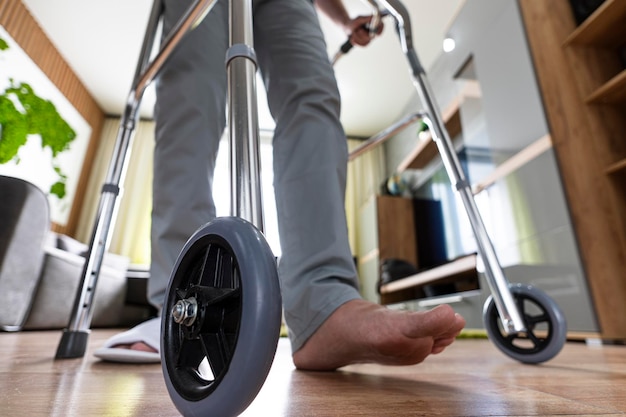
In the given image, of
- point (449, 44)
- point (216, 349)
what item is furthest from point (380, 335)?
point (449, 44)

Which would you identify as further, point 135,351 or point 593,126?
point 593,126

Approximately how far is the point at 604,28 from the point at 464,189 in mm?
1353

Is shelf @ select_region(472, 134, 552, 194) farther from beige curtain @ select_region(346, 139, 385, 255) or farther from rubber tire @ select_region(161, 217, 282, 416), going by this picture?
beige curtain @ select_region(346, 139, 385, 255)

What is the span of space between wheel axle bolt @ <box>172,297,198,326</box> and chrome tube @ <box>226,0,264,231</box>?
8cm

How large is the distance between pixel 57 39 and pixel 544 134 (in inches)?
163

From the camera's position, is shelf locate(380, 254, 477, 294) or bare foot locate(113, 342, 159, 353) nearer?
bare foot locate(113, 342, 159, 353)

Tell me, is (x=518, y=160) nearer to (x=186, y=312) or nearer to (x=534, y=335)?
(x=534, y=335)

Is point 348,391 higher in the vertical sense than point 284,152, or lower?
lower

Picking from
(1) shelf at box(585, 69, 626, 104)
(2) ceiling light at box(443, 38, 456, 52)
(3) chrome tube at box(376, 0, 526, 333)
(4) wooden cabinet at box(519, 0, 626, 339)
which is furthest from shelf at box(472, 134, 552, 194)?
(2) ceiling light at box(443, 38, 456, 52)

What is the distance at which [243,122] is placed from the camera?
1.27ft

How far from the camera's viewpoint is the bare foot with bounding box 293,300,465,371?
47 cm

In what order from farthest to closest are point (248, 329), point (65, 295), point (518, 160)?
point (65, 295), point (518, 160), point (248, 329)

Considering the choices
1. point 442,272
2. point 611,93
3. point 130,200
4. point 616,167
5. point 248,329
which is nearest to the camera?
point 248,329

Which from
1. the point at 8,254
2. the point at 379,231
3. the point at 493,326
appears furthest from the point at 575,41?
the point at 8,254
